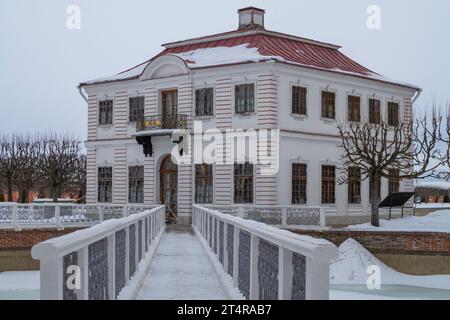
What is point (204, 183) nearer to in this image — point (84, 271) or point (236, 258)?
point (236, 258)

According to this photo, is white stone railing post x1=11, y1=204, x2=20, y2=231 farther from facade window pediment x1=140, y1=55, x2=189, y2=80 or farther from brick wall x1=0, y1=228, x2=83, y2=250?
facade window pediment x1=140, y1=55, x2=189, y2=80

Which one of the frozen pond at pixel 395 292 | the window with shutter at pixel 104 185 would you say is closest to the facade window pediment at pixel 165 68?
the window with shutter at pixel 104 185

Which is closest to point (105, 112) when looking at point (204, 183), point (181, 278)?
point (204, 183)

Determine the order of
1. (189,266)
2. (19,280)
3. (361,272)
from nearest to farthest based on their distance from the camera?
(189,266)
(361,272)
(19,280)

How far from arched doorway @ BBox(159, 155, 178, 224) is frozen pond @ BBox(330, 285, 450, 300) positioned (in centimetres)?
1057

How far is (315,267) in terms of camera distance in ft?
15.3

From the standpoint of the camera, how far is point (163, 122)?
3206 centimetres

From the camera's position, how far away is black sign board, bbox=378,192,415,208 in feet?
104

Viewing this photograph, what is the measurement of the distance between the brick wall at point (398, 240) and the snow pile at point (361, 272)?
10.8 inches

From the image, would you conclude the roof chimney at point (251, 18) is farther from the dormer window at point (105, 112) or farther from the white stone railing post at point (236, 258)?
the white stone railing post at point (236, 258)

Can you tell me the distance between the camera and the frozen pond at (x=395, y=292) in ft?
70.6

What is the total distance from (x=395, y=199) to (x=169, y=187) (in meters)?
10.6
